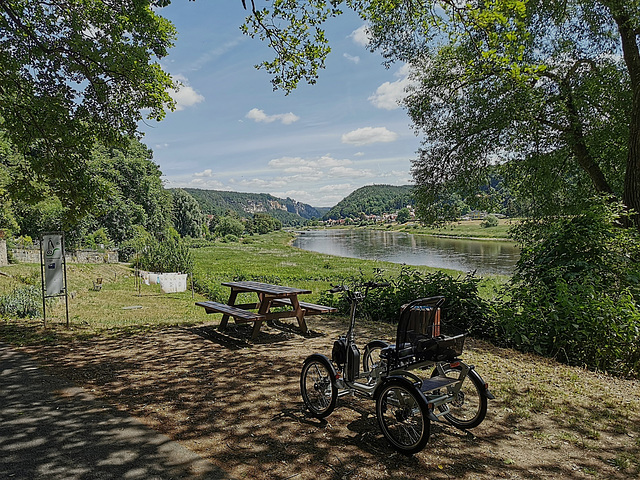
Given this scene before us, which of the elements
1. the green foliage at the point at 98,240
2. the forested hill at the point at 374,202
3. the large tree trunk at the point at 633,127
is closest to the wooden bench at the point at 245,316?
the large tree trunk at the point at 633,127

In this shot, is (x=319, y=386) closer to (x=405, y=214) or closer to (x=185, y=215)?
(x=405, y=214)

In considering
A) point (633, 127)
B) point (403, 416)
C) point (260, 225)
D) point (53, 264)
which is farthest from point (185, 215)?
point (403, 416)

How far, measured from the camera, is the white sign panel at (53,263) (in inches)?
303

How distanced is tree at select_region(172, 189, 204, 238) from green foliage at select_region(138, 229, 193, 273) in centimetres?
5266

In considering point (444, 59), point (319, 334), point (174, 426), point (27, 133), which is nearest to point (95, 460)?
point (174, 426)

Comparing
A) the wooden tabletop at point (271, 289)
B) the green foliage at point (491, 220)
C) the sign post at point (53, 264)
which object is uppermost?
the green foliage at point (491, 220)

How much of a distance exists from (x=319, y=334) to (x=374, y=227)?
13294cm

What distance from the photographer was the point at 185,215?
7644 centimetres

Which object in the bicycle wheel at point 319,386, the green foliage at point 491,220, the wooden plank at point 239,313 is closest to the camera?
the bicycle wheel at point 319,386

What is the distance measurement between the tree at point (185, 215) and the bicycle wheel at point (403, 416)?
7392 cm

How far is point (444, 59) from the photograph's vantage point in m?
10.1

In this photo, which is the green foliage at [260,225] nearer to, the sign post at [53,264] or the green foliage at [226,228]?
the green foliage at [226,228]

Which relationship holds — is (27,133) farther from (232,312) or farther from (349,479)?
(349,479)

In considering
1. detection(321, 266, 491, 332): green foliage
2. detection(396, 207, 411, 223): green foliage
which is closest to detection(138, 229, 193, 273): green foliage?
detection(396, 207, 411, 223): green foliage
